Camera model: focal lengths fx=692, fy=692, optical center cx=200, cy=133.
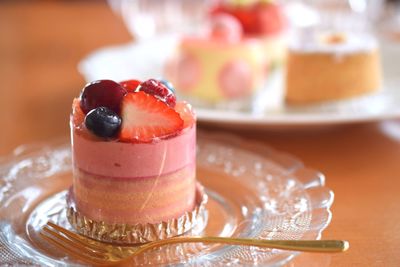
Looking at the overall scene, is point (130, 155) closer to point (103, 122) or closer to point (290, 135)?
point (103, 122)

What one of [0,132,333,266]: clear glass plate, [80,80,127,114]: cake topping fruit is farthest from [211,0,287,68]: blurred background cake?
[80,80,127,114]: cake topping fruit

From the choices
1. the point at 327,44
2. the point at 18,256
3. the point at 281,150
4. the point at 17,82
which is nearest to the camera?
the point at 18,256

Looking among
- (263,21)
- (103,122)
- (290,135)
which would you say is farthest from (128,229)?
(263,21)

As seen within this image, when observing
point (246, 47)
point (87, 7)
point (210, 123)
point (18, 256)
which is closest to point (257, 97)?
point (246, 47)

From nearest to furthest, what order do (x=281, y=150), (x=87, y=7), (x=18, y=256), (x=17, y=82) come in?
(x=18, y=256) → (x=281, y=150) → (x=17, y=82) → (x=87, y=7)

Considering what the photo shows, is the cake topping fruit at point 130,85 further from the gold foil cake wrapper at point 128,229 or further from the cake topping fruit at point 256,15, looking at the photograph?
the cake topping fruit at point 256,15

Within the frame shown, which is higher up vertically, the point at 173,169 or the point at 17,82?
the point at 173,169

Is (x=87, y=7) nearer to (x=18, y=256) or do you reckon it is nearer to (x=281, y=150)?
(x=281, y=150)
